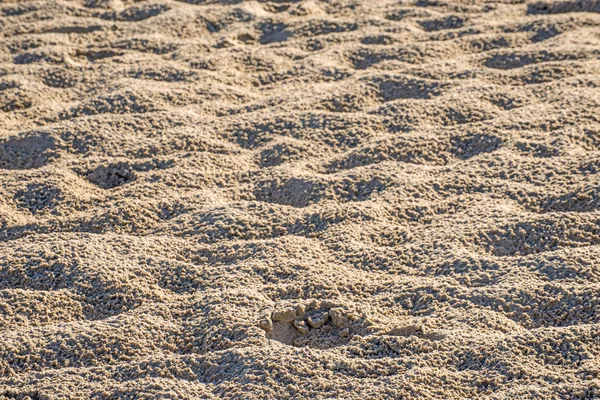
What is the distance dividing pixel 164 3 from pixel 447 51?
3.67 ft

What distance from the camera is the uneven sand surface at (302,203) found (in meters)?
1.48

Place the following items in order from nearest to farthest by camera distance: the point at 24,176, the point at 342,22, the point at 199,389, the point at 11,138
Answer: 1. the point at 199,389
2. the point at 24,176
3. the point at 11,138
4. the point at 342,22

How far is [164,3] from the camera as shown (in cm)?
307

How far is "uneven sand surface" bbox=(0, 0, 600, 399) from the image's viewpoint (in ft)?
4.85

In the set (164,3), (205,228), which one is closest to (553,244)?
(205,228)

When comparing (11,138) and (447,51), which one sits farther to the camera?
(447,51)

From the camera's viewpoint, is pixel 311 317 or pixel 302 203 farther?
pixel 302 203

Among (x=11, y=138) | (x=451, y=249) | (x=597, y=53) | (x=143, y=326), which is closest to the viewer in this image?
(x=143, y=326)

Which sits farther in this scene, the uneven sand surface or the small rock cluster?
the small rock cluster

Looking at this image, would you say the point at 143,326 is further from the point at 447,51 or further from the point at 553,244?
the point at 447,51

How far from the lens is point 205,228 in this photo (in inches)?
73.8

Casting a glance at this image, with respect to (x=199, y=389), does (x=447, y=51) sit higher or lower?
higher

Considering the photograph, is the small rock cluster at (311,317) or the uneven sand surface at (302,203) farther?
the small rock cluster at (311,317)

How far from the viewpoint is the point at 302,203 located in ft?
6.45
